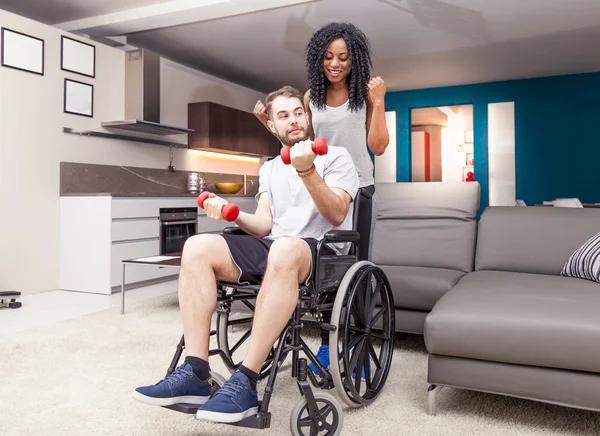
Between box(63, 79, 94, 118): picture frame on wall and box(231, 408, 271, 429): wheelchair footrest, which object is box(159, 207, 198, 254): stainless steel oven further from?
box(231, 408, 271, 429): wheelchair footrest

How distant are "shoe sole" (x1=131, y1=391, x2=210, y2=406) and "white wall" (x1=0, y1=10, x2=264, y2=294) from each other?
3.34 m

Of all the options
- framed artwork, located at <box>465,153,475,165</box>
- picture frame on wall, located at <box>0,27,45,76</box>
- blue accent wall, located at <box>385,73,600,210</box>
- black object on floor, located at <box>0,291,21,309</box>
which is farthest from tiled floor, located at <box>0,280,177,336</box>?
framed artwork, located at <box>465,153,475,165</box>

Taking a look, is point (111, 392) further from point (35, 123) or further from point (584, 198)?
point (584, 198)

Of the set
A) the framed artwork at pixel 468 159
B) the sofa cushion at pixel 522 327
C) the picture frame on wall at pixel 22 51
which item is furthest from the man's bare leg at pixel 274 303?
the framed artwork at pixel 468 159

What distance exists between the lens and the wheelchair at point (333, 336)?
4.66 ft

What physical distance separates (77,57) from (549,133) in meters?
6.29

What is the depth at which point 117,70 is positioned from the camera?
4965mm

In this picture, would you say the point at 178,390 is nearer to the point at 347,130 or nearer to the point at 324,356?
the point at 324,356

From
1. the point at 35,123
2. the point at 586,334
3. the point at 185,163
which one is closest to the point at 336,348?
the point at 586,334

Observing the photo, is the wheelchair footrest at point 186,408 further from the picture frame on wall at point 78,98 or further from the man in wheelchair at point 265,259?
the picture frame on wall at point 78,98

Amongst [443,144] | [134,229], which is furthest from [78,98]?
[443,144]

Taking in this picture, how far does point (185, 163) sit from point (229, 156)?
1.01 metres

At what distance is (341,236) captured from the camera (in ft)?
5.32

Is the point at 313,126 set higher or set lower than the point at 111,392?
higher
